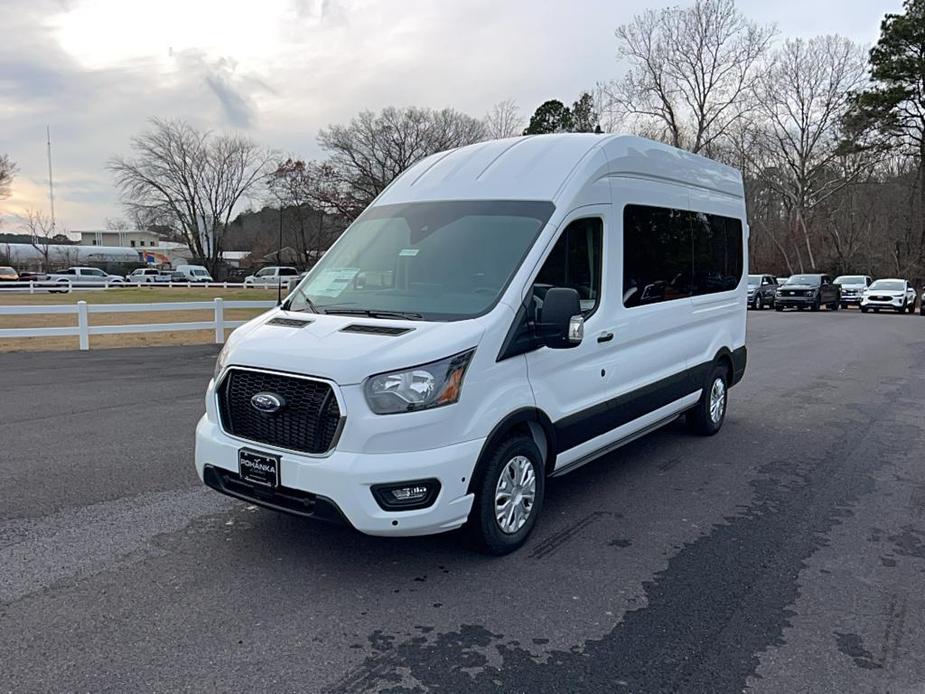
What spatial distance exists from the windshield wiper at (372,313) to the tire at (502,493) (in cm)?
92

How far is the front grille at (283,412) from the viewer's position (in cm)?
372

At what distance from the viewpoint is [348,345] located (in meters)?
3.81

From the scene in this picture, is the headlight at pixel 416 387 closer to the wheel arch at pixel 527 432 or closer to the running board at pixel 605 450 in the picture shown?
the wheel arch at pixel 527 432

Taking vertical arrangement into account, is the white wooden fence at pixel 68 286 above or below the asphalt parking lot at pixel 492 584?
above

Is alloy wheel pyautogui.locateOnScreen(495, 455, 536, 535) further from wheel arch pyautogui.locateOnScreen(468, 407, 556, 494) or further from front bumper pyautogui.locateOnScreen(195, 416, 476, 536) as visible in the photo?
front bumper pyautogui.locateOnScreen(195, 416, 476, 536)

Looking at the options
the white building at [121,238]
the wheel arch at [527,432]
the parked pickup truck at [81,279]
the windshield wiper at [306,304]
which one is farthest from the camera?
the white building at [121,238]

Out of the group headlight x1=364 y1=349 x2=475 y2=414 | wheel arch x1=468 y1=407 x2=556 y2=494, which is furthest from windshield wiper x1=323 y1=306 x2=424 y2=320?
wheel arch x1=468 y1=407 x2=556 y2=494

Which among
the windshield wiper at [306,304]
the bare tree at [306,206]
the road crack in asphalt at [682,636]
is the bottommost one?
the road crack in asphalt at [682,636]

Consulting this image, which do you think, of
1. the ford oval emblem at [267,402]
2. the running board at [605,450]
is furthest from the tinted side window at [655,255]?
the ford oval emblem at [267,402]

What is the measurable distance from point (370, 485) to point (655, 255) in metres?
3.34

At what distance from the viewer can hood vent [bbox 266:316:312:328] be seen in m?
4.28

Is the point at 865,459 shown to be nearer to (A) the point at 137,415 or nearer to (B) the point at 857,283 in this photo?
(A) the point at 137,415

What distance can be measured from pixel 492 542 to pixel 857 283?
39846 millimetres

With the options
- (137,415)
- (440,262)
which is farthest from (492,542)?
(137,415)
